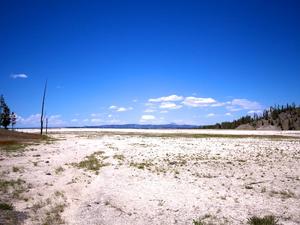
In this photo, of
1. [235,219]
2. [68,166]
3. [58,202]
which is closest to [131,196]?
[58,202]

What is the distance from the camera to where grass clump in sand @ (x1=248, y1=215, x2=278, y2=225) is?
1066 cm

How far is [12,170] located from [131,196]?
10477 mm

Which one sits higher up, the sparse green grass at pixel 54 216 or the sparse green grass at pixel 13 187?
the sparse green grass at pixel 13 187

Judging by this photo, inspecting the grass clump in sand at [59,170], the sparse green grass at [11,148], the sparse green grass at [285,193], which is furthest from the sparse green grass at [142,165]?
the sparse green grass at [11,148]

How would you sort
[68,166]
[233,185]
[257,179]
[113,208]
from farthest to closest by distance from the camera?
[68,166], [257,179], [233,185], [113,208]

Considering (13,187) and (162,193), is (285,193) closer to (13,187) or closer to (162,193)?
(162,193)

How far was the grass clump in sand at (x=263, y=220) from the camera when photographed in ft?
35.0

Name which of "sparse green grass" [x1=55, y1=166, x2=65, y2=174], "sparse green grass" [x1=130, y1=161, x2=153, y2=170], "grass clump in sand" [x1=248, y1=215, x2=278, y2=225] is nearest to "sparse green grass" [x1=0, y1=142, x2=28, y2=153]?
"sparse green grass" [x1=55, y1=166, x2=65, y2=174]

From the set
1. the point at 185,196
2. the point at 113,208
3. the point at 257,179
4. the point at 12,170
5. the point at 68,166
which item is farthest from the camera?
the point at 68,166

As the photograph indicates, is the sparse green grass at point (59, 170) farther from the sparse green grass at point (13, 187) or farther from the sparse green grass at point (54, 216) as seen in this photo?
the sparse green grass at point (54, 216)

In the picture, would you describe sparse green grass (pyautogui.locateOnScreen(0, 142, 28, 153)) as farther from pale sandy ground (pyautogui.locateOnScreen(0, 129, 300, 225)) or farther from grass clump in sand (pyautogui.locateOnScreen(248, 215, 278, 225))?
grass clump in sand (pyautogui.locateOnScreen(248, 215, 278, 225))

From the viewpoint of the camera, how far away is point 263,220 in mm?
10812

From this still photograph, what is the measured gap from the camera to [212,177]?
19109 millimetres

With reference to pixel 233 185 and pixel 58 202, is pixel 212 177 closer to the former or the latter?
pixel 233 185
